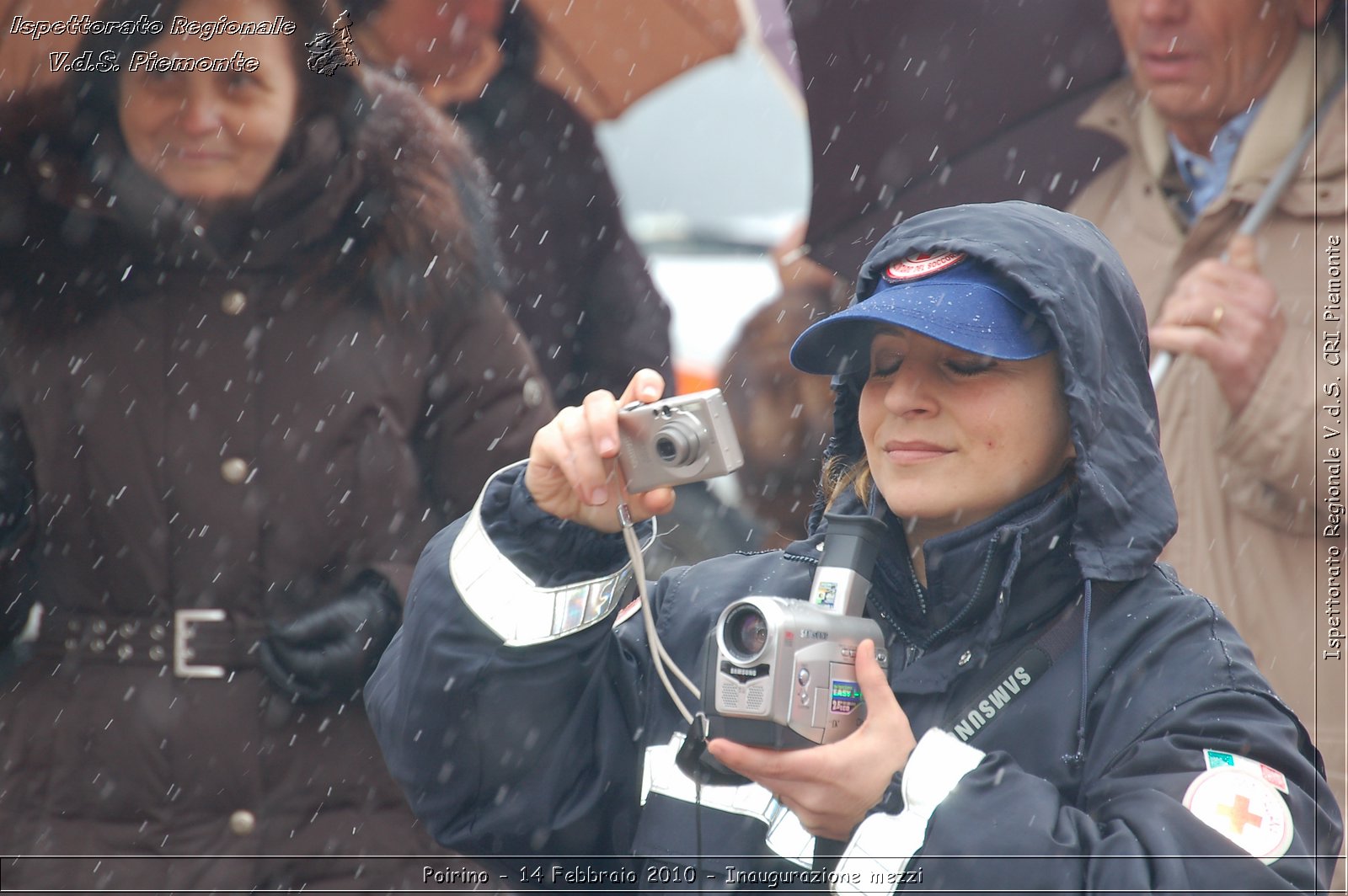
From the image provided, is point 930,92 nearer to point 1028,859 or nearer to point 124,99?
point 124,99

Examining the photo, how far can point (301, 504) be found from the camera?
298cm

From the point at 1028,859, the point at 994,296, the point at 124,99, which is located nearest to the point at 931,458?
the point at 994,296

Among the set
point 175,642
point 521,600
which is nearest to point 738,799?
point 521,600

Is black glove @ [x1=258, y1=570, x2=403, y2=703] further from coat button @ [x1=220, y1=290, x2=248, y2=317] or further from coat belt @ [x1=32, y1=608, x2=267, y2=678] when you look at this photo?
coat button @ [x1=220, y1=290, x2=248, y2=317]

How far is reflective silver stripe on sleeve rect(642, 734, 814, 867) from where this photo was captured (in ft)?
6.33

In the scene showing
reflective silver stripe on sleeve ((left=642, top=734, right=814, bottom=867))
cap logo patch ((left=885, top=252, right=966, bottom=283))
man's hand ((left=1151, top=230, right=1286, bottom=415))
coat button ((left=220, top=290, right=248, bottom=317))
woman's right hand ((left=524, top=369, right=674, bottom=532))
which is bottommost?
man's hand ((left=1151, top=230, right=1286, bottom=415))

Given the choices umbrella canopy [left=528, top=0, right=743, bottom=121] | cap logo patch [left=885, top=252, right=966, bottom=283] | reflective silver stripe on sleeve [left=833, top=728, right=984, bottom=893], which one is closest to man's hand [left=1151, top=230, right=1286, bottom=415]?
cap logo patch [left=885, top=252, right=966, bottom=283]

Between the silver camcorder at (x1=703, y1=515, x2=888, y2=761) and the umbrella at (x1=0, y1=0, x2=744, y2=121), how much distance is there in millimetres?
2794

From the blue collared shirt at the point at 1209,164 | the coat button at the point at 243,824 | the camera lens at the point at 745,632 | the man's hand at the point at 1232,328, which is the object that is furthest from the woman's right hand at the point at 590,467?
the blue collared shirt at the point at 1209,164

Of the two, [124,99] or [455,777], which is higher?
[124,99]

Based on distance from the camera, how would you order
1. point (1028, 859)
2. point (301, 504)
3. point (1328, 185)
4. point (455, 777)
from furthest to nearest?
point (1328, 185) → point (301, 504) → point (455, 777) → point (1028, 859)

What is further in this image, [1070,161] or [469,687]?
[1070,161]

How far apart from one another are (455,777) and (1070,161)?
7.87ft

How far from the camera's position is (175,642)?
292cm
